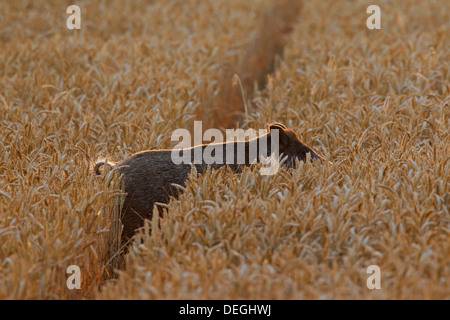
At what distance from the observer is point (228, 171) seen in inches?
191

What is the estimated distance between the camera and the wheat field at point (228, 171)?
3.38 meters

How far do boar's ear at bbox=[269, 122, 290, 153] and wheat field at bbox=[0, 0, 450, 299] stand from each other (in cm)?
30

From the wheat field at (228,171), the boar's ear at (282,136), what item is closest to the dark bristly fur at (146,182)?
the wheat field at (228,171)

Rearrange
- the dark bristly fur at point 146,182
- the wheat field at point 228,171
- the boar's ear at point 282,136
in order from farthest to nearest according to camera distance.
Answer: the boar's ear at point 282,136 → the dark bristly fur at point 146,182 → the wheat field at point 228,171

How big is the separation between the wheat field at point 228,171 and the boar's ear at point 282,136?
303mm

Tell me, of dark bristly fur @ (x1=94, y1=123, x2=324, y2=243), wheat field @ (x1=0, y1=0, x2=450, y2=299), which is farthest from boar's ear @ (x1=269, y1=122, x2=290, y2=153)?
dark bristly fur @ (x1=94, y1=123, x2=324, y2=243)

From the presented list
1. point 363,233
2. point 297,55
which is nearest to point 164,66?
point 297,55

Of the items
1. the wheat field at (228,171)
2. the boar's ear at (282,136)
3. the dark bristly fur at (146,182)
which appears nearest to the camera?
the wheat field at (228,171)

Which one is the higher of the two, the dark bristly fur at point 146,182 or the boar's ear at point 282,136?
the boar's ear at point 282,136

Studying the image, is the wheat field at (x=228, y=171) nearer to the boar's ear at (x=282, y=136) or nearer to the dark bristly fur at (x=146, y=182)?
the dark bristly fur at (x=146, y=182)

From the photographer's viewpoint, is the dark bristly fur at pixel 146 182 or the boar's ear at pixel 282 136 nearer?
the dark bristly fur at pixel 146 182

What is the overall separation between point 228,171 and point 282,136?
0.67m

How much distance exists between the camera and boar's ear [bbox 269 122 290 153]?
505 centimetres

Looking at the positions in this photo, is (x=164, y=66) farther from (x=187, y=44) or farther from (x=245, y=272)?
(x=245, y=272)
